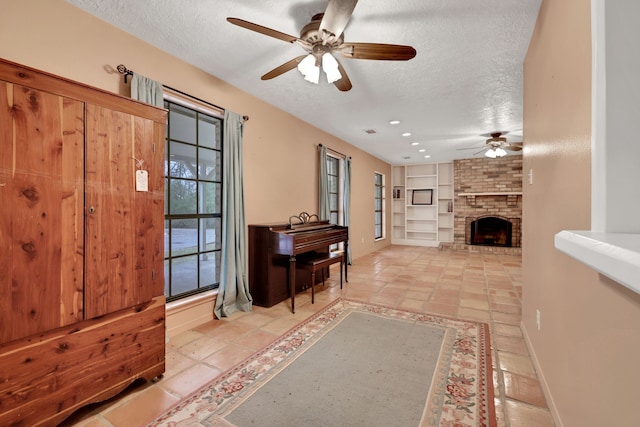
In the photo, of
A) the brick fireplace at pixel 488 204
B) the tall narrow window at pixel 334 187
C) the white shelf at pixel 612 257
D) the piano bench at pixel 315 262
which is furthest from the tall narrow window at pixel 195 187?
the brick fireplace at pixel 488 204

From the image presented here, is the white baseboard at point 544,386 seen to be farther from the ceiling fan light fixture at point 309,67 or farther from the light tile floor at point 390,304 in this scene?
the ceiling fan light fixture at point 309,67

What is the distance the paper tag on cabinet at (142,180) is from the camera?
1.80 m

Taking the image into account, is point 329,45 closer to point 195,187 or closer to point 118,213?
point 118,213

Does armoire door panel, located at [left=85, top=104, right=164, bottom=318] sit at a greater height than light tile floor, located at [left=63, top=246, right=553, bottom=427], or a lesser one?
greater

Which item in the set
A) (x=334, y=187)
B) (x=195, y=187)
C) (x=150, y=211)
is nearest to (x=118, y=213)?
(x=150, y=211)

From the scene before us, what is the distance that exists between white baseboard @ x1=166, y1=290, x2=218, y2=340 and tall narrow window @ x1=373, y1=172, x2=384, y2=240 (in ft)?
18.2

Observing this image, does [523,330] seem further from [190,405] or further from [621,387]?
[190,405]

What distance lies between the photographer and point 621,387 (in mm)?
849

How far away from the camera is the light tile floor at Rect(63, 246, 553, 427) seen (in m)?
1.67

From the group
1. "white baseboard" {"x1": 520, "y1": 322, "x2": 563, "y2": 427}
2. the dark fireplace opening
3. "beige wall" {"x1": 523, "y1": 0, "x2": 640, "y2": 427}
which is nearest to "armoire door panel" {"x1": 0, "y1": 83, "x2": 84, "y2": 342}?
"beige wall" {"x1": 523, "y1": 0, "x2": 640, "y2": 427}

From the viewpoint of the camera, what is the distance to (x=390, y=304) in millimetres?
3426

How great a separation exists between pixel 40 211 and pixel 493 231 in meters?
8.96

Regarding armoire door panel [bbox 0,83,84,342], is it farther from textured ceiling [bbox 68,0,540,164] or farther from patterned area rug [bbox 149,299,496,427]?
textured ceiling [bbox 68,0,540,164]

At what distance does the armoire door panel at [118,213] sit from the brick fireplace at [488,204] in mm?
7753
